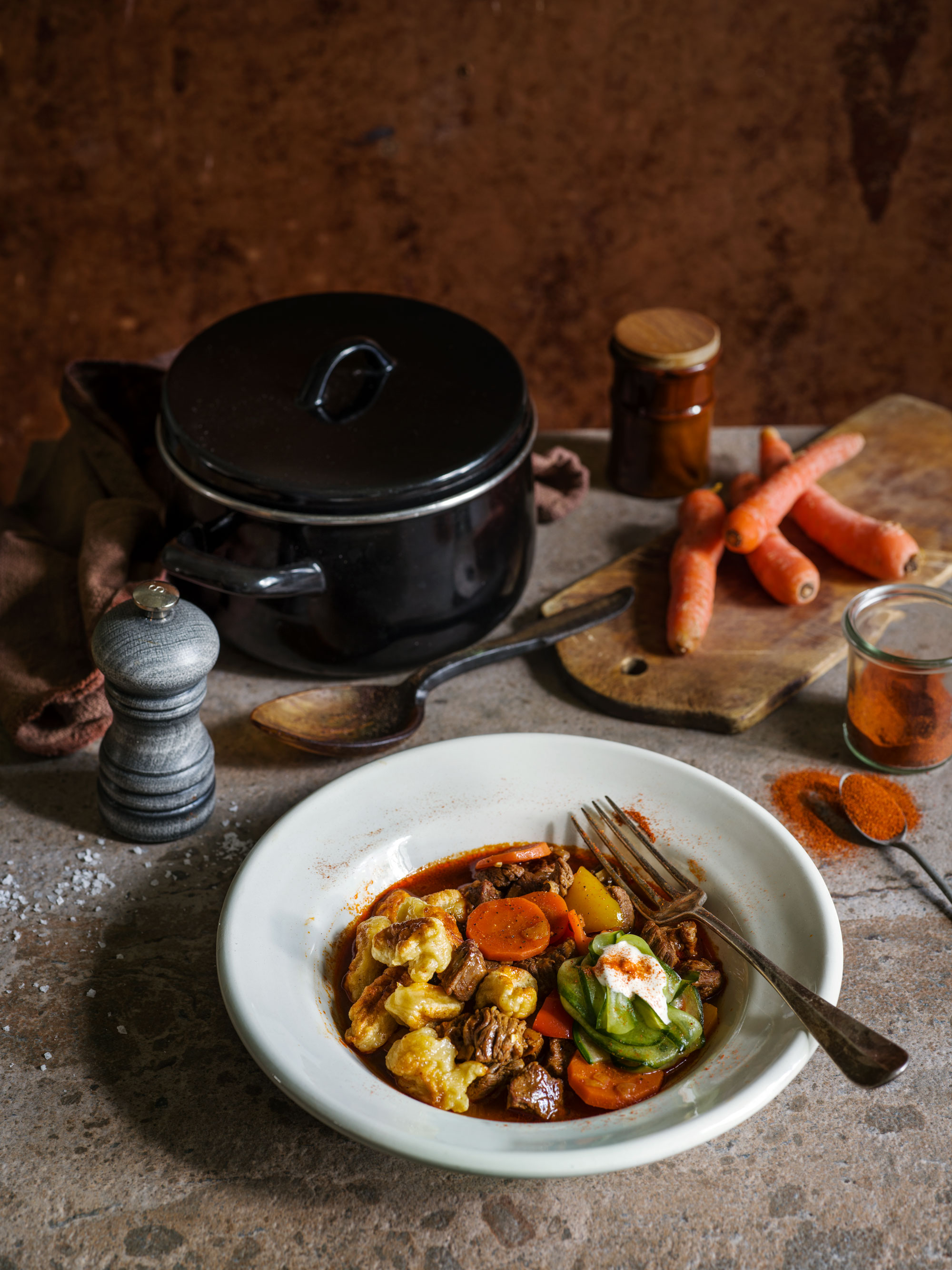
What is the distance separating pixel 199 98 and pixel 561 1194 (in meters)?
2.48

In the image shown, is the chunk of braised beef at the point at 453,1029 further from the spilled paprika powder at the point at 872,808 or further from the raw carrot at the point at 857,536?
the raw carrot at the point at 857,536

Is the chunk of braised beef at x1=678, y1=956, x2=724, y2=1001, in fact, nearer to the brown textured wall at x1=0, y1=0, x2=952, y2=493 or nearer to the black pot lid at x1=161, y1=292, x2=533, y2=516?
the black pot lid at x1=161, y1=292, x2=533, y2=516

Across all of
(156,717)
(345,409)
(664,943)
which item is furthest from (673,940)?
(345,409)

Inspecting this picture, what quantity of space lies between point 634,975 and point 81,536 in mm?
1112

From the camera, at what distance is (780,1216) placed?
3.12 feet

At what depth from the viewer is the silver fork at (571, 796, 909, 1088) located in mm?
899

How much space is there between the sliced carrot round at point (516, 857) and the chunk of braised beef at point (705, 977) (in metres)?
0.20

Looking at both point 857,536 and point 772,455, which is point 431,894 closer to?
point 857,536

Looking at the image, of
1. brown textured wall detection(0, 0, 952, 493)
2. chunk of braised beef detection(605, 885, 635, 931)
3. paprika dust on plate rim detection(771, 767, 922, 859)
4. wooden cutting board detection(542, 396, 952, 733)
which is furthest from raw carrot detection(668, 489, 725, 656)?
brown textured wall detection(0, 0, 952, 493)

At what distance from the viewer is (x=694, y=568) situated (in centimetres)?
162

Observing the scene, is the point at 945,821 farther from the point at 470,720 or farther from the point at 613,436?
the point at 613,436

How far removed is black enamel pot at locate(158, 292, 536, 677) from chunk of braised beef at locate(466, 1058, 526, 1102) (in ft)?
1.97

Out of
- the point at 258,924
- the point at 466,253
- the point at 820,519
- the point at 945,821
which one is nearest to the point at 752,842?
the point at 945,821

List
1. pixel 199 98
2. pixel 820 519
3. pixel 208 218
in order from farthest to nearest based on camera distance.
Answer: pixel 208 218
pixel 199 98
pixel 820 519
